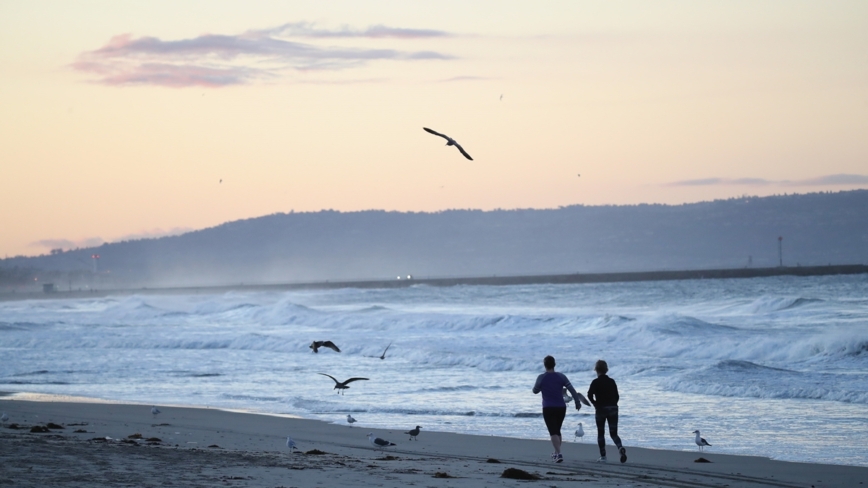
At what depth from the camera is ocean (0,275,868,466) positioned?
42.1 feet

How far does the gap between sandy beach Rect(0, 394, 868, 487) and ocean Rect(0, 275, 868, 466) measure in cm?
93

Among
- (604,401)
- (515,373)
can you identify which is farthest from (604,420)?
(515,373)

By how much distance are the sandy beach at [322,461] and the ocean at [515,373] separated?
0.93m

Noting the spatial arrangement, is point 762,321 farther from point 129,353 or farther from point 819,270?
point 819,270

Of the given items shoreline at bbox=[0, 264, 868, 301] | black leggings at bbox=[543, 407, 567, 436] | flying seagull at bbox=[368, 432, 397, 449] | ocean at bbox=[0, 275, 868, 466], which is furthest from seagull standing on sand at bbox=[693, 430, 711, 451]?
shoreline at bbox=[0, 264, 868, 301]

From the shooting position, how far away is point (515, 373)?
20078 millimetres

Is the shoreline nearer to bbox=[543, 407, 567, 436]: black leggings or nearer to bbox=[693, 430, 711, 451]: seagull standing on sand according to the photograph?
bbox=[693, 430, 711, 451]: seagull standing on sand

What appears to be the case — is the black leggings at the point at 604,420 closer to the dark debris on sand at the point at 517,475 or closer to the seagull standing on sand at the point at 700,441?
the seagull standing on sand at the point at 700,441

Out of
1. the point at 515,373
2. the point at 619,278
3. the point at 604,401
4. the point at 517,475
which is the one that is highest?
the point at 619,278

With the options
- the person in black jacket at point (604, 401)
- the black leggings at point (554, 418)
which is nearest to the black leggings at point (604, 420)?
the person in black jacket at point (604, 401)

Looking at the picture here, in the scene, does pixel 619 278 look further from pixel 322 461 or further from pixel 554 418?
pixel 322 461

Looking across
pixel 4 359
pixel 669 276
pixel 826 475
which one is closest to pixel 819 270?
pixel 669 276

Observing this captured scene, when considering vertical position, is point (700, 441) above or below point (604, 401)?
below

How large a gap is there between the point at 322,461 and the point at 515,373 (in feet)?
35.9
